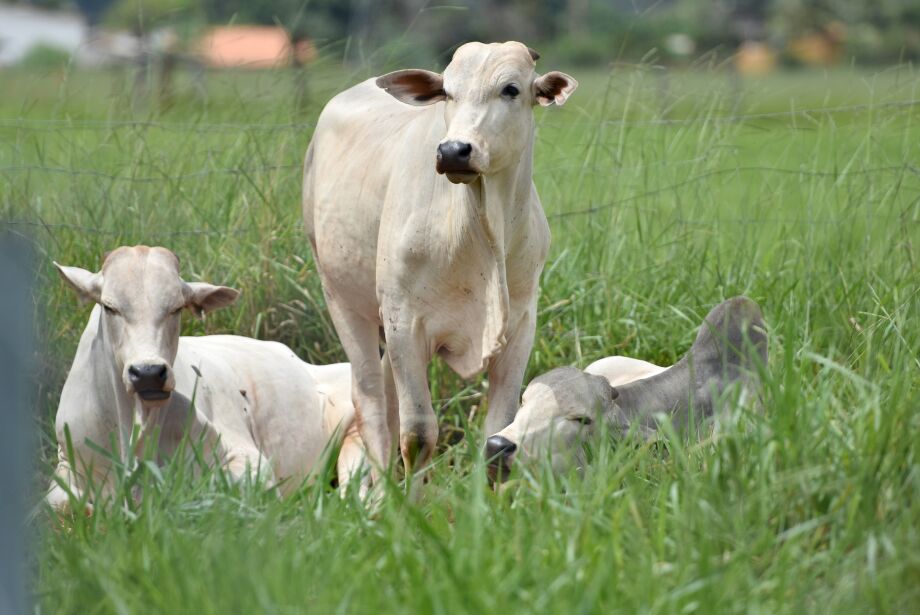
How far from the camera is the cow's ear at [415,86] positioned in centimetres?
443

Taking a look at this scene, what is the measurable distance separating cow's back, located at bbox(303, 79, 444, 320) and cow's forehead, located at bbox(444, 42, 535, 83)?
0.25 meters

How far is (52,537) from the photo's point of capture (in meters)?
3.62

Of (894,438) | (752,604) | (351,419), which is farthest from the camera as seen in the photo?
(351,419)

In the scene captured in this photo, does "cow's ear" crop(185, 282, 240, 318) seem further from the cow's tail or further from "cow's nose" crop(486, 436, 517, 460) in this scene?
"cow's nose" crop(486, 436, 517, 460)

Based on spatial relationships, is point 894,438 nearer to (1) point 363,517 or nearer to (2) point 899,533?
(2) point 899,533

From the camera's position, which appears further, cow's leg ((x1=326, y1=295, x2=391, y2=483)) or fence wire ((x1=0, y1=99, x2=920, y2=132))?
fence wire ((x1=0, y1=99, x2=920, y2=132))

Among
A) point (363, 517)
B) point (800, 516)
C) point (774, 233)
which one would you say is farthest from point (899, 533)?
point (774, 233)

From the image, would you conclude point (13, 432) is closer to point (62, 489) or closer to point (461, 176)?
point (461, 176)

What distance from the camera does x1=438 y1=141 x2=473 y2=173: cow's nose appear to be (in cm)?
398

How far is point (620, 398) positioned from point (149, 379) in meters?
1.49

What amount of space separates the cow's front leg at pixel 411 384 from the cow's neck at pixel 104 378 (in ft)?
2.84

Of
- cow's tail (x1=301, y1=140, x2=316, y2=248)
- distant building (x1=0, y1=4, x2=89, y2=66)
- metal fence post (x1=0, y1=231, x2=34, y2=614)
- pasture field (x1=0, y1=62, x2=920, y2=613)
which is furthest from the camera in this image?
distant building (x1=0, y1=4, x2=89, y2=66)

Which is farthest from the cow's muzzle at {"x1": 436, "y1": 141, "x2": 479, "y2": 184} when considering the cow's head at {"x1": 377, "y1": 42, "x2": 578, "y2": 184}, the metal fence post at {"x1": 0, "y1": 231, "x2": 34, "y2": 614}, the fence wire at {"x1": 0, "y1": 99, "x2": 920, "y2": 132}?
the fence wire at {"x1": 0, "y1": 99, "x2": 920, "y2": 132}

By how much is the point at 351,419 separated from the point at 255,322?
2.30 feet
